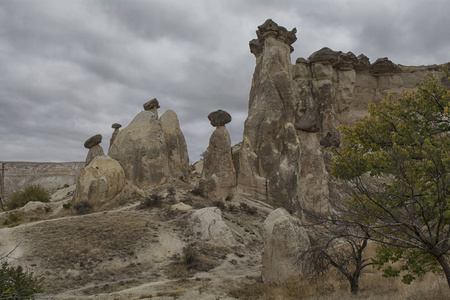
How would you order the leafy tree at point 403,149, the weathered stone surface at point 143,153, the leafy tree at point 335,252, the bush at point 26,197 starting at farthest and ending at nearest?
the bush at point 26,197 → the weathered stone surface at point 143,153 → the leafy tree at point 403,149 → the leafy tree at point 335,252

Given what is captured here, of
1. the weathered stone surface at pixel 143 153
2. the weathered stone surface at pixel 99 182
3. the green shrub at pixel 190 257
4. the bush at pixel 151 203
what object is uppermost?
the weathered stone surface at pixel 143 153

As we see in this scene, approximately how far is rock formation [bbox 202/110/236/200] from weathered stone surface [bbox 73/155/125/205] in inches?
173

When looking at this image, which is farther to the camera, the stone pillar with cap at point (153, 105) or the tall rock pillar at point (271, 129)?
the stone pillar with cap at point (153, 105)

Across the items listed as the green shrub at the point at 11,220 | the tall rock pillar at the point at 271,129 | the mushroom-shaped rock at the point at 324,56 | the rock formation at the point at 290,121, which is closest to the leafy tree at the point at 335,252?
the rock formation at the point at 290,121

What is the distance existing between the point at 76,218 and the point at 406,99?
38.9 ft

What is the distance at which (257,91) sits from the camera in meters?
22.7

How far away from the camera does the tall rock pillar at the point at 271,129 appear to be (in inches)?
774

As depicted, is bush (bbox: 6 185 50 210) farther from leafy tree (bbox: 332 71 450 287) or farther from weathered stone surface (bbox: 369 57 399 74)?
weathered stone surface (bbox: 369 57 399 74)

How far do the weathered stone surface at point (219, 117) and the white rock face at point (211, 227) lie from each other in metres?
6.47

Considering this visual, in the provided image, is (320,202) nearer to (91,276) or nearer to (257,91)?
(257,91)

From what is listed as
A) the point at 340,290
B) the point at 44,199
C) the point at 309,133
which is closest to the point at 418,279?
the point at 340,290

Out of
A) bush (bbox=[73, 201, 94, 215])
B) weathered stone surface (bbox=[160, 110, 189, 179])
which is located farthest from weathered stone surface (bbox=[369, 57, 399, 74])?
bush (bbox=[73, 201, 94, 215])

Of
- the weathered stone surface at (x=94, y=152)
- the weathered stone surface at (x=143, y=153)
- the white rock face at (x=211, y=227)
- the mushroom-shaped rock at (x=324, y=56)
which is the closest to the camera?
the white rock face at (x=211, y=227)

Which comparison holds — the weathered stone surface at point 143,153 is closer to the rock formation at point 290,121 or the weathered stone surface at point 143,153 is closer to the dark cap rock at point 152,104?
the dark cap rock at point 152,104
